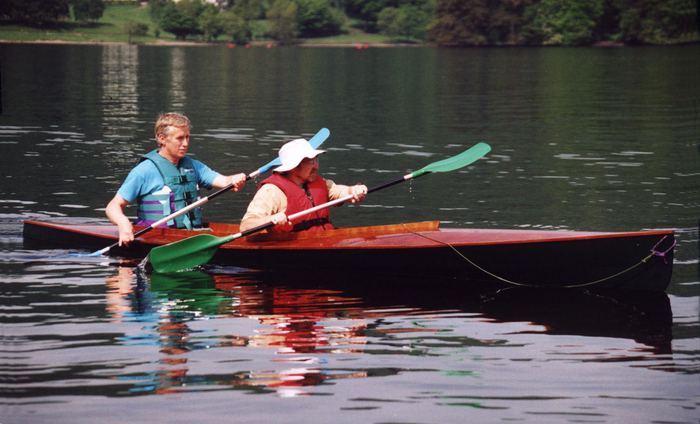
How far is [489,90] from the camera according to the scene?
46.9 meters

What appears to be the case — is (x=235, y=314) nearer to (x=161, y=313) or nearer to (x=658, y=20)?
(x=161, y=313)

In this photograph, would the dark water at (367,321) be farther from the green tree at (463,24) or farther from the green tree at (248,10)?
the green tree at (248,10)

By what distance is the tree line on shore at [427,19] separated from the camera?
118 metres

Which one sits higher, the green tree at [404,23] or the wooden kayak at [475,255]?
the wooden kayak at [475,255]

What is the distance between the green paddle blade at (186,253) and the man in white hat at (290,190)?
33 cm

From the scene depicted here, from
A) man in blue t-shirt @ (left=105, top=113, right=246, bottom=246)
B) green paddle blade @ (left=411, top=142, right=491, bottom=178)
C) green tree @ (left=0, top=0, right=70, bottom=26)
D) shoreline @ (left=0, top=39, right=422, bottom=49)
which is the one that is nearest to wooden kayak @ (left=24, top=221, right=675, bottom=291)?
man in blue t-shirt @ (left=105, top=113, right=246, bottom=246)

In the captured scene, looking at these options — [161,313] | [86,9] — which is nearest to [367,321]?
[161,313]

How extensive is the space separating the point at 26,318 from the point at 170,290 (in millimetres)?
1688

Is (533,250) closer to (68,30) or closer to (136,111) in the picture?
(136,111)

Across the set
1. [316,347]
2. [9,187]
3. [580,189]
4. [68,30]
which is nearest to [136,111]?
[9,187]

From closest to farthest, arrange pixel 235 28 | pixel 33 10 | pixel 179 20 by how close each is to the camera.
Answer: pixel 33 10 → pixel 179 20 → pixel 235 28

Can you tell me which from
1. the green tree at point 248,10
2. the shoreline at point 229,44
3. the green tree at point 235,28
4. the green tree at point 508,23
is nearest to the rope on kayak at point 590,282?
the shoreline at point 229,44

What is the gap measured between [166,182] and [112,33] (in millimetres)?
118436

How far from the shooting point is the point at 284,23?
472 feet
